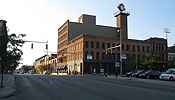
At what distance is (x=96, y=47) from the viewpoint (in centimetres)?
6431

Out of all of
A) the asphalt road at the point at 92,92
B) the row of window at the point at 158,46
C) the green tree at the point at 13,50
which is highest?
the row of window at the point at 158,46

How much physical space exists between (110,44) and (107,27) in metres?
17.6

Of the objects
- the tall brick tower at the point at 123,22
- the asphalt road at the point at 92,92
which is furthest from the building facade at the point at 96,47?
the asphalt road at the point at 92,92

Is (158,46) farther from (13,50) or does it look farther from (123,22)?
(13,50)

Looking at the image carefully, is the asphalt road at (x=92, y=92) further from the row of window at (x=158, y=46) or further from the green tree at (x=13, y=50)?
the row of window at (x=158, y=46)

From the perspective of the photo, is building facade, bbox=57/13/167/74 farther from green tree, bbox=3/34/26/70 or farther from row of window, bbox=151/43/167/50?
green tree, bbox=3/34/26/70

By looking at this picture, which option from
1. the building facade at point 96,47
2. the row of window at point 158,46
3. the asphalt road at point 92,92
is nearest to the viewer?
the asphalt road at point 92,92

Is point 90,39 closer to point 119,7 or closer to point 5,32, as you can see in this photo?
point 119,7

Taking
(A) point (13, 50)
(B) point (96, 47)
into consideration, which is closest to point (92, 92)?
(A) point (13, 50)

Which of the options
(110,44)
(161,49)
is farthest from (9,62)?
(161,49)

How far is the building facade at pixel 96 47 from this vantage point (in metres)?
62.6

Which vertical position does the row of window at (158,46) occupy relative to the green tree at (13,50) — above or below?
above

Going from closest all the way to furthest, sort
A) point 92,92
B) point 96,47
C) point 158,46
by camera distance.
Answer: point 92,92
point 96,47
point 158,46

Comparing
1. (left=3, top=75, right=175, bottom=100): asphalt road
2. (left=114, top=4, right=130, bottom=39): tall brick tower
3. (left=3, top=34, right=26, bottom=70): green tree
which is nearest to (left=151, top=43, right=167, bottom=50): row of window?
(left=114, top=4, right=130, bottom=39): tall brick tower
